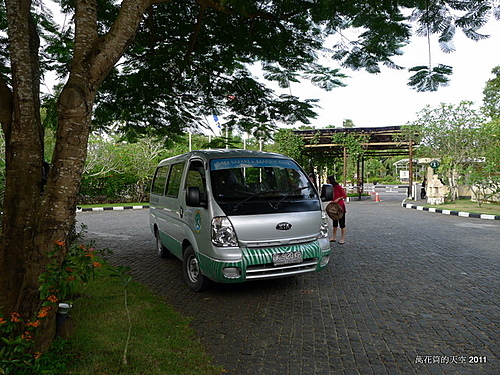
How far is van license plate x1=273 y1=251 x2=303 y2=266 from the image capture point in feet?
15.5

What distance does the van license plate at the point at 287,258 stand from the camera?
474 centimetres

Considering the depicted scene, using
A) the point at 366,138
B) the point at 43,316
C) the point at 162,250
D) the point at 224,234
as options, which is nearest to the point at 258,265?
the point at 224,234

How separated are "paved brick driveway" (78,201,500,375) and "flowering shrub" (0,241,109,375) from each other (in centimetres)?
142

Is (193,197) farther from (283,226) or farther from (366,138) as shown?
(366,138)

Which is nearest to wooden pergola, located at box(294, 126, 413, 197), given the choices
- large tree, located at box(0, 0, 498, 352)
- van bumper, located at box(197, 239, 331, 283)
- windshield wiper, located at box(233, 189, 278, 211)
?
large tree, located at box(0, 0, 498, 352)

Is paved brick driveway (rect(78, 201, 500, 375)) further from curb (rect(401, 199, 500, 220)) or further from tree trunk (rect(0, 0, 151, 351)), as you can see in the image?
curb (rect(401, 199, 500, 220))

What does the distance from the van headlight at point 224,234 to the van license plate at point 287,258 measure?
22.5 inches

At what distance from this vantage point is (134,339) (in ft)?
11.9

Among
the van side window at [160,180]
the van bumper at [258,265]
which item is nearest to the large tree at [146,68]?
the van side window at [160,180]

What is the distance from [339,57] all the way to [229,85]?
2.50 metres

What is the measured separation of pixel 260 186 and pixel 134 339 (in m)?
2.67

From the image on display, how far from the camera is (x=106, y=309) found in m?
4.47

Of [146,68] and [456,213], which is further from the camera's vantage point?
[456,213]

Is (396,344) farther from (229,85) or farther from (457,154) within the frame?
(457,154)
